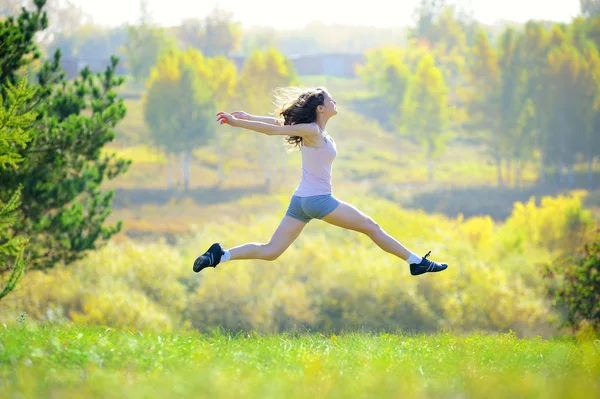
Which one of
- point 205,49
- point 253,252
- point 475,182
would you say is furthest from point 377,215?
point 205,49

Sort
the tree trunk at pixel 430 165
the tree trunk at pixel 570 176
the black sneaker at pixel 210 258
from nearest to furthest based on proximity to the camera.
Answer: the black sneaker at pixel 210 258 → the tree trunk at pixel 570 176 → the tree trunk at pixel 430 165

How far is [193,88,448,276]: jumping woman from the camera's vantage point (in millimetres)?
7121

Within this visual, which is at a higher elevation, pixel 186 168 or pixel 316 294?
pixel 186 168

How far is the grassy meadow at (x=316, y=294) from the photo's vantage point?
4.94 metres

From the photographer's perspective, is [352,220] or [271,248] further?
[271,248]

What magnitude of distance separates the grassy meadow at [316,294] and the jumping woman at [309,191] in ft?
2.37

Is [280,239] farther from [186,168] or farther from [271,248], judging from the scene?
[186,168]

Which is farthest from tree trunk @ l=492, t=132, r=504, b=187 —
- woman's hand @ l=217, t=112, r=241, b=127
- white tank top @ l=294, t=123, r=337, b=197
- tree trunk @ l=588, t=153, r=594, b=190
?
woman's hand @ l=217, t=112, r=241, b=127

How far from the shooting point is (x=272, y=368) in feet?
17.5

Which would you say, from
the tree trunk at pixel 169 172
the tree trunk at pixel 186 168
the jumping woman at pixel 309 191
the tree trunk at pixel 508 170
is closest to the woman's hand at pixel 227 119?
the jumping woman at pixel 309 191

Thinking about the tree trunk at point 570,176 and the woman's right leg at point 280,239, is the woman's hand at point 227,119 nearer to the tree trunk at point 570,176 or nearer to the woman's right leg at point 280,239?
the woman's right leg at point 280,239

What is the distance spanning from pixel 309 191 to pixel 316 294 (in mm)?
25278

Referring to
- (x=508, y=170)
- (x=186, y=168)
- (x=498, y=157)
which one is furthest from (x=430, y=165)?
(x=186, y=168)

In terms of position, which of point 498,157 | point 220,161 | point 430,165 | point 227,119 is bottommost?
point 430,165
